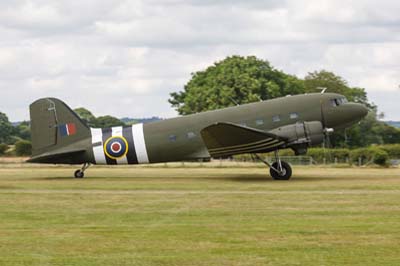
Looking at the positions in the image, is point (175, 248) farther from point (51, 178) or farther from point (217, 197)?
point (51, 178)

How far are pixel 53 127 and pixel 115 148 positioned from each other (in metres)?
3.08

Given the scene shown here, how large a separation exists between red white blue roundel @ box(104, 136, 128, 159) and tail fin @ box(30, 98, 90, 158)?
1.21m

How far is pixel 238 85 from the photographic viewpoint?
82188 millimetres

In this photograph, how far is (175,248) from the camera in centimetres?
1395

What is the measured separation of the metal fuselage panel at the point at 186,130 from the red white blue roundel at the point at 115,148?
1.7 inches

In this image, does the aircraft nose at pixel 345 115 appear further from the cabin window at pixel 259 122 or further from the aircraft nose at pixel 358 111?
the cabin window at pixel 259 122

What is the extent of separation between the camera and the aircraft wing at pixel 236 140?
3030cm

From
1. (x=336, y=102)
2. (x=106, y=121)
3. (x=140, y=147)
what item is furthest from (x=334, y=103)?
(x=106, y=121)

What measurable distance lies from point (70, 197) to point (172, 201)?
3.67 meters

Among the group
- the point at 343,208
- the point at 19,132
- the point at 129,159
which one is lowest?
the point at 343,208

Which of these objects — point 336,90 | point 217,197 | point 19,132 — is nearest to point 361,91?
point 336,90

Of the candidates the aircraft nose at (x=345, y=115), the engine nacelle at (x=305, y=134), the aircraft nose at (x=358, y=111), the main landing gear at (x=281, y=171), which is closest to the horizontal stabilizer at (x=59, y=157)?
the main landing gear at (x=281, y=171)

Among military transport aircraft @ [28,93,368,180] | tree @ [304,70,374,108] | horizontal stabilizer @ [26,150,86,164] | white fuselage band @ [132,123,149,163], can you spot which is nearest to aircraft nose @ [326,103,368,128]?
military transport aircraft @ [28,93,368,180]

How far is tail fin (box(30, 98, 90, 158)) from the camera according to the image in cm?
3375
